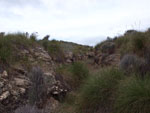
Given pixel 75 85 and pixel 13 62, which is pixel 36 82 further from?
pixel 75 85

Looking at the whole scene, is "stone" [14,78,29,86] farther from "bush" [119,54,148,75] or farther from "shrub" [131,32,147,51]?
"shrub" [131,32,147,51]

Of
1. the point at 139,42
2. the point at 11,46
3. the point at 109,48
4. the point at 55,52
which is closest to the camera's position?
the point at 11,46

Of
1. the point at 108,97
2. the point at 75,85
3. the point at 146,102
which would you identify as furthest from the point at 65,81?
the point at 146,102

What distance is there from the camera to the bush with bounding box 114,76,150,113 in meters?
3.63

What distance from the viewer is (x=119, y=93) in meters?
4.21

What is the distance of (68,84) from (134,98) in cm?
367

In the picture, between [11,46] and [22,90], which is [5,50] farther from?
[22,90]

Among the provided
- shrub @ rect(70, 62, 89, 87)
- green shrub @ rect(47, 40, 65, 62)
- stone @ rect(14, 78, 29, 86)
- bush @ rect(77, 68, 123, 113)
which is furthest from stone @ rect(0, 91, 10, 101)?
green shrub @ rect(47, 40, 65, 62)

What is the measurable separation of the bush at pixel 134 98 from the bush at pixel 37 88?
7.29 ft

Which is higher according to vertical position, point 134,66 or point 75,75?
point 134,66

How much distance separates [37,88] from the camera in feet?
17.3

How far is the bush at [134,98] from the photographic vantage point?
363 centimetres

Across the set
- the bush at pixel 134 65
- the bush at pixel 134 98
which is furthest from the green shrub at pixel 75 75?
the bush at pixel 134 98

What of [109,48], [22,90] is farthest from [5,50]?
[109,48]
